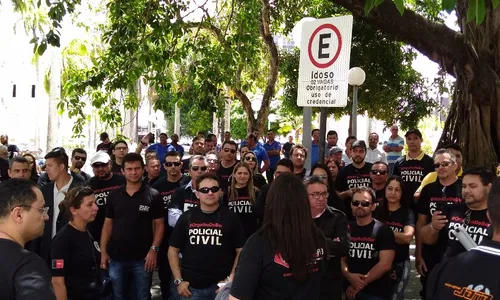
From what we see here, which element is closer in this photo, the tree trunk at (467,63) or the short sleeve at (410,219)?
the short sleeve at (410,219)

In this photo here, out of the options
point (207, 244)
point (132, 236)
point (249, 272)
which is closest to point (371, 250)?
point (207, 244)

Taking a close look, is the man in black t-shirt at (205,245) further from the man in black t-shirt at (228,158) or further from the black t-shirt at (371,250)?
the man in black t-shirt at (228,158)

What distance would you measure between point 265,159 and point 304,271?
28.1ft

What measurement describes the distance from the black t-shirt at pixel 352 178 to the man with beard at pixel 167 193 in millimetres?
2067

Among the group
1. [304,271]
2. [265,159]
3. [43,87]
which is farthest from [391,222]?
[43,87]

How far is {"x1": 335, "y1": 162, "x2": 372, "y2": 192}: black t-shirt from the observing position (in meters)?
7.28

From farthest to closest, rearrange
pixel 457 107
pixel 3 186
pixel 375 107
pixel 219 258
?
pixel 375 107 < pixel 457 107 < pixel 219 258 < pixel 3 186

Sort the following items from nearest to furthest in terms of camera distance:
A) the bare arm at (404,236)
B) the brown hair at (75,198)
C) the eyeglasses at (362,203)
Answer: the brown hair at (75,198), the eyeglasses at (362,203), the bare arm at (404,236)

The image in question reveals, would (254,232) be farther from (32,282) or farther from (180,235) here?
(32,282)

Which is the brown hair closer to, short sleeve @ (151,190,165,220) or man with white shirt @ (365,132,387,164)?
short sleeve @ (151,190,165,220)

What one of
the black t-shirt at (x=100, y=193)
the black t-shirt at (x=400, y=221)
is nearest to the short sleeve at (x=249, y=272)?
the black t-shirt at (x=400, y=221)

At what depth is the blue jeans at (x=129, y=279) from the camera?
5754 mm

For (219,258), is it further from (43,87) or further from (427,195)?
(43,87)

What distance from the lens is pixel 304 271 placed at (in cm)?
326
